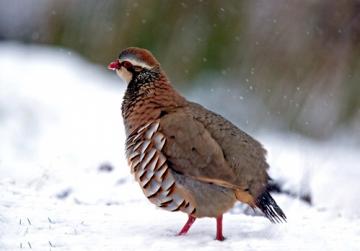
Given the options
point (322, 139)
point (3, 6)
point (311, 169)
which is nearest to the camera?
point (311, 169)

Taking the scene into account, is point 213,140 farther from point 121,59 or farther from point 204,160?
point 121,59

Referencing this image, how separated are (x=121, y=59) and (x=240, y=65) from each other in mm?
5027

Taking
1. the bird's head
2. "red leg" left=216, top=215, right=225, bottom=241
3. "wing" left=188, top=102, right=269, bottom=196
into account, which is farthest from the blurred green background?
"red leg" left=216, top=215, right=225, bottom=241

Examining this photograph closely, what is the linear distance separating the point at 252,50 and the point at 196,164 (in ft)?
18.2

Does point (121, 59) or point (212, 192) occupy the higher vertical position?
point (121, 59)

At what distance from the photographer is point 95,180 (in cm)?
891

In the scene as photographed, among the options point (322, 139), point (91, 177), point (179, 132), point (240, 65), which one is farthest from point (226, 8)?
point (179, 132)

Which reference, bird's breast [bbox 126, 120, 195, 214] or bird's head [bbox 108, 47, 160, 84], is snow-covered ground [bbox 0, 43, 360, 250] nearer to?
bird's breast [bbox 126, 120, 195, 214]

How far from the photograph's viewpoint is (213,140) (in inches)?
198

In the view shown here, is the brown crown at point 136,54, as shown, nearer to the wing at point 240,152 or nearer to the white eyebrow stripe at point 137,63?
the white eyebrow stripe at point 137,63

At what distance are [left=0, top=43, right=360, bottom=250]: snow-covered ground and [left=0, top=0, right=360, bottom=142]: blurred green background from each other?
37cm

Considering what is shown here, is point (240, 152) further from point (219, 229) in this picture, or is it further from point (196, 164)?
point (219, 229)

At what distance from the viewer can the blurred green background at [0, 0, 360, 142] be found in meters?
9.46

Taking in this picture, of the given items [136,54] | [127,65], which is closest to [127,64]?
[127,65]
